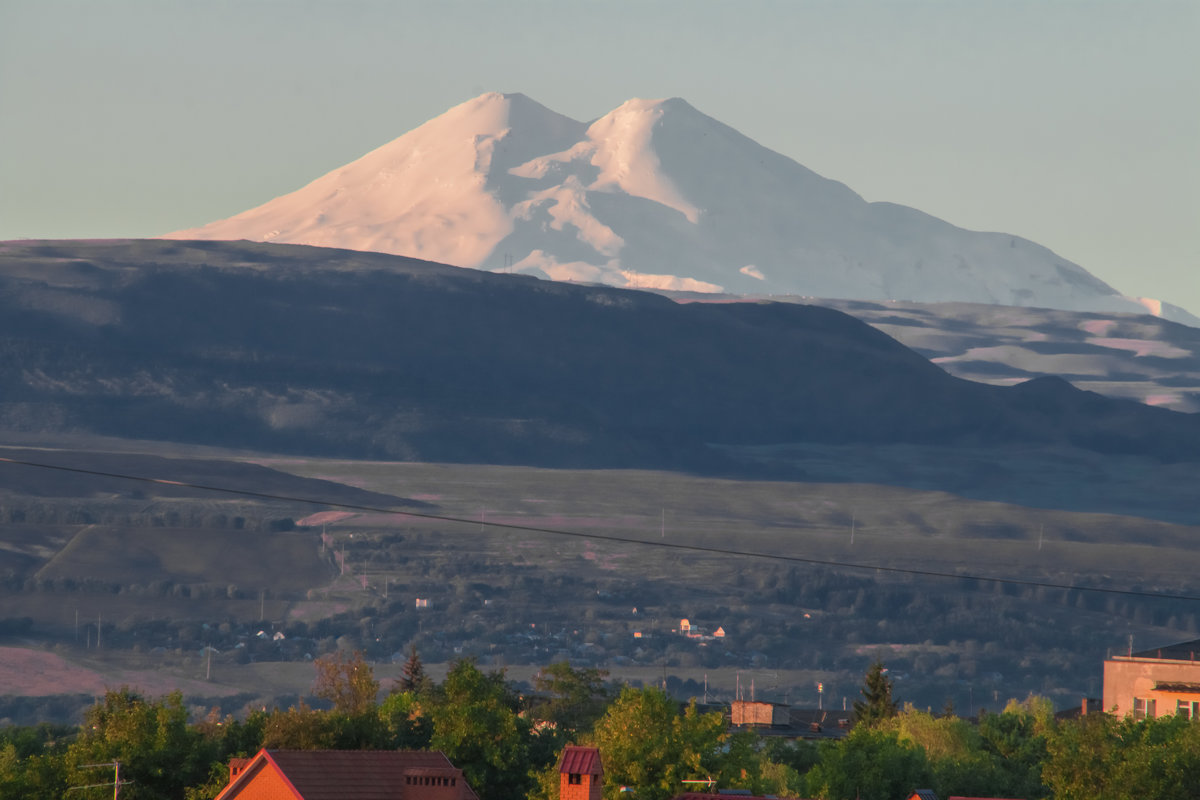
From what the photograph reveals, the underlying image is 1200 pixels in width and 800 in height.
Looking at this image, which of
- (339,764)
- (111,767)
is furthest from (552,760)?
(339,764)

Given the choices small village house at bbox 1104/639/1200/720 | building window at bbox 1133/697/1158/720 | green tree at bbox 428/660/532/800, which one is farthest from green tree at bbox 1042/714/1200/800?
building window at bbox 1133/697/1158/720

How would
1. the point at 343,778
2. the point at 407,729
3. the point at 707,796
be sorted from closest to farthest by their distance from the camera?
the point at 343,778
the point at 707,796
the point at 407,729

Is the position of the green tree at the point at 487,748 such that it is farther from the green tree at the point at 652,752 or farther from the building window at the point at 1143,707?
the building window at the point at 1143,707

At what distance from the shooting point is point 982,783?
330 feet

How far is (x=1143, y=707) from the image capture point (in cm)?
12669

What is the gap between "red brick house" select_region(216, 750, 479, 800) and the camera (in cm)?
6397

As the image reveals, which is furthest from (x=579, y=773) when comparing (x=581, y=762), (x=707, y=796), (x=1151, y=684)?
(x=1151, y=684)

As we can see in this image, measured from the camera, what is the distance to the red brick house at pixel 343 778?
210 ft

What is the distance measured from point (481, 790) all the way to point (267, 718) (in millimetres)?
→ 10514

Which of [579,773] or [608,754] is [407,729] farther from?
[579,773]

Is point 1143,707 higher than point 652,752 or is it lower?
lower

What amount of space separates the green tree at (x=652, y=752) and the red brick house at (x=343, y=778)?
10.2 m

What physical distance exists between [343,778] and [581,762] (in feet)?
23.2

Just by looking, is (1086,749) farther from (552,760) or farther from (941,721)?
(941,721)
